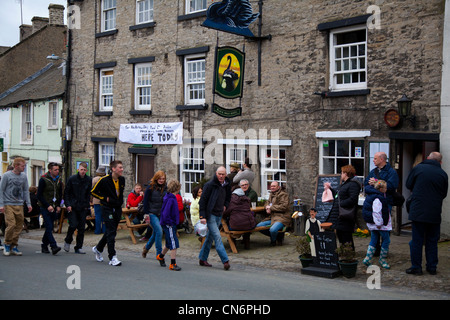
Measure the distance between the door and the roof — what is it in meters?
5.95

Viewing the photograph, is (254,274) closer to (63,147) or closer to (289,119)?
(289,119)

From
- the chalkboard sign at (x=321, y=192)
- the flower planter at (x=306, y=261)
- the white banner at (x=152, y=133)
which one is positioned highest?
the white banner at (x=152, y=133)

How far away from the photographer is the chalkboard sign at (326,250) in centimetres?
896

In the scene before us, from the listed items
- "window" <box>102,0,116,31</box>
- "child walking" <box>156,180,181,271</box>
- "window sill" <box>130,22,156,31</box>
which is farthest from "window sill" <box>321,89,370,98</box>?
"window" <box>102,0,116,31</box>

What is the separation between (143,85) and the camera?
19125 millimetres

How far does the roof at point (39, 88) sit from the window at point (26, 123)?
0.43 meters

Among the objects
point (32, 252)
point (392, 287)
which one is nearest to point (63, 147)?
point (32, 252)

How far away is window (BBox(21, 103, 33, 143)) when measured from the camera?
26078mm

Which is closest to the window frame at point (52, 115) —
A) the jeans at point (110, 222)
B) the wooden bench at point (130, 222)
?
the wooden bench at point (130, 222)

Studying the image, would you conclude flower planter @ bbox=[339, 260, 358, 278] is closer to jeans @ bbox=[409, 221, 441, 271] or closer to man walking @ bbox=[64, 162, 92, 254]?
jeans @ bbox=[409, 221, 441, 271]

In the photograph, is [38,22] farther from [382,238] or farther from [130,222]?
[382,238]

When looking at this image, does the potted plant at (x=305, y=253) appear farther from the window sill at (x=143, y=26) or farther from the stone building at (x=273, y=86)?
the window sill at (x=143, y=26)

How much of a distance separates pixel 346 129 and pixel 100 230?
7.61 metres
